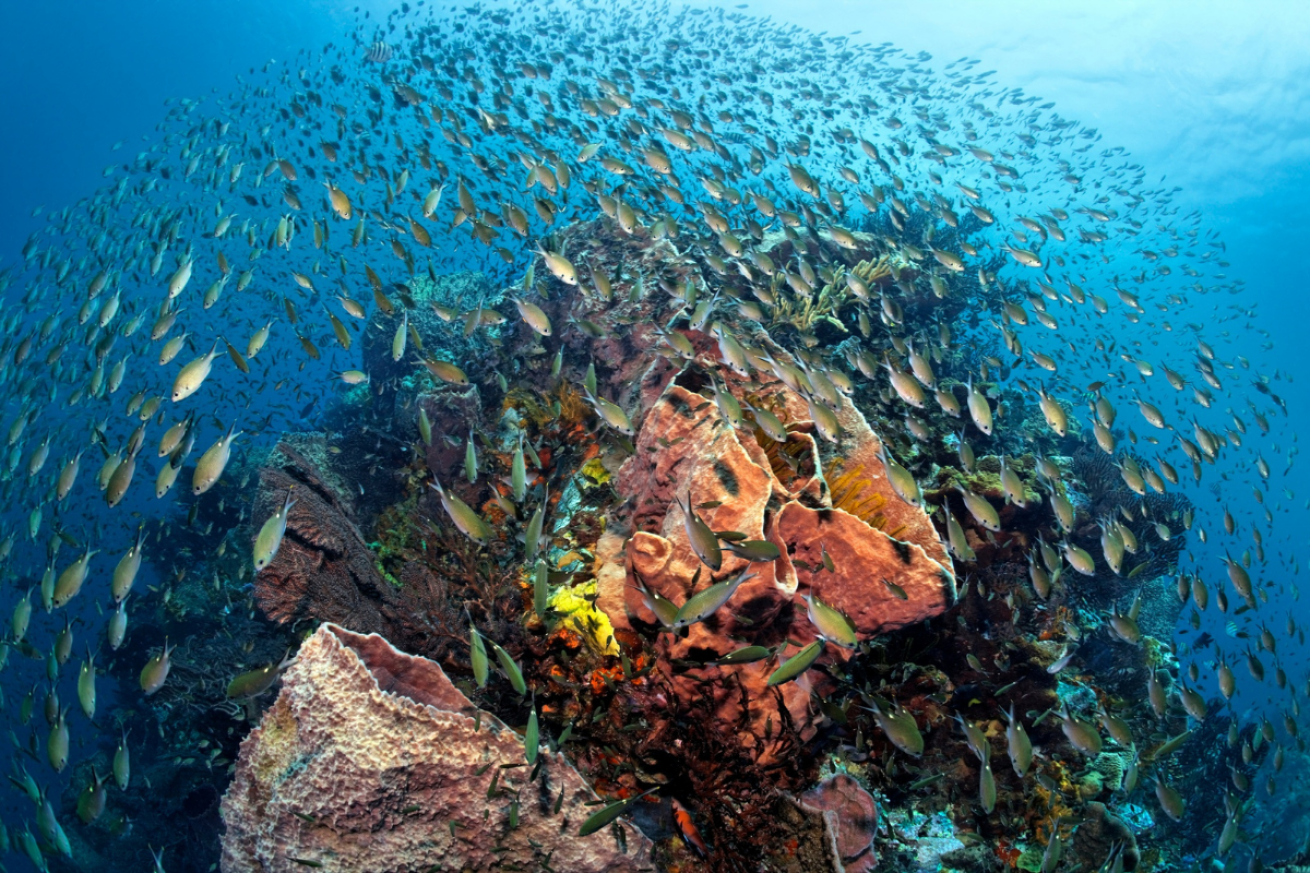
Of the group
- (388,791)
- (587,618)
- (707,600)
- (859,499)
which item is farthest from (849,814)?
(388,791)

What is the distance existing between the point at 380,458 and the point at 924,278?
980 centimetres

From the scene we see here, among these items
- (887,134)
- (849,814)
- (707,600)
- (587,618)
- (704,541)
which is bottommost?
(849,814)

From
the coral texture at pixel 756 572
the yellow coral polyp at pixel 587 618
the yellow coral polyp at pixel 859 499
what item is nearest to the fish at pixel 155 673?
the yellow coral polyp at pixel 587 618

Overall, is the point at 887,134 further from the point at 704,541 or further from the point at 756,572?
the point at 704,541

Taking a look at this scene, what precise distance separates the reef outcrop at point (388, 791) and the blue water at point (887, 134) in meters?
7.71

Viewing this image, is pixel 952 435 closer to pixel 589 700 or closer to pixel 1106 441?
pixel 1106 441

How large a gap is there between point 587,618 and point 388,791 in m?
1.38

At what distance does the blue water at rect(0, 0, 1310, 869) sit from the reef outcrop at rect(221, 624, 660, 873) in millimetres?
7712

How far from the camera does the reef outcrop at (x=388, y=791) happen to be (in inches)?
101

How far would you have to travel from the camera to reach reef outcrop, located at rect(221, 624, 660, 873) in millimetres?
2564

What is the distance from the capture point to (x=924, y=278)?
1056 cm

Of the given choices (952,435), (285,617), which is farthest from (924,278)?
(285,617)

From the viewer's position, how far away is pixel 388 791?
8.43 feet

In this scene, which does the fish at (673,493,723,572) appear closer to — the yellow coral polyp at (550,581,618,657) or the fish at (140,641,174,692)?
the yellow coral polyp at (550,581,618,657)
